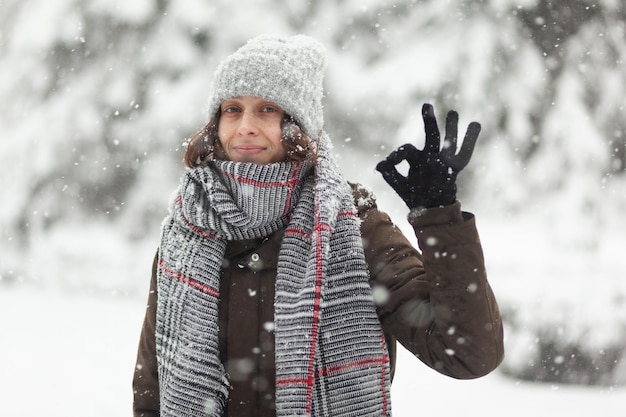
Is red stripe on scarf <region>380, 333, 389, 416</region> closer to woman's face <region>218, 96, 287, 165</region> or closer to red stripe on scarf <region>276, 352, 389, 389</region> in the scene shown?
red stripe on scarf <region>276, 352, 389, 389</region>

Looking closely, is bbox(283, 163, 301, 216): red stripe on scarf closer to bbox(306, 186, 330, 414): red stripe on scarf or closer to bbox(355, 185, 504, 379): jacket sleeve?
bbox(306, 186, 330, 414): red stripe on scarf

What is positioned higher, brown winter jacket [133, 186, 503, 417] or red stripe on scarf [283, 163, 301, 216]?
red stripe on scarf [283, 163, 301, 216]

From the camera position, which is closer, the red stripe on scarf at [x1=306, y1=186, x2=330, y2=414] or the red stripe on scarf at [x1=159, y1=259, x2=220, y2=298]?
the red stripe on scarf at [x1=306, y1=186, x2=330, y2=414]

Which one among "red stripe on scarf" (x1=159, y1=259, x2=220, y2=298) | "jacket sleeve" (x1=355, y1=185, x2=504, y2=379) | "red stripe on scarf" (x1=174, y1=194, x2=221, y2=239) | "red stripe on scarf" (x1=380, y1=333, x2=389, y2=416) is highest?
"red stripe on scarf" (x1=174, y1=194, x2=221, y2=239)

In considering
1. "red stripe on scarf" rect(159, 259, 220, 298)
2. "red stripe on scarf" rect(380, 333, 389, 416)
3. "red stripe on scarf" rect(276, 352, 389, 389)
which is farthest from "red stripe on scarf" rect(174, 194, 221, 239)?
"red stripe on scarf" rect(380, 333, 389, 416)

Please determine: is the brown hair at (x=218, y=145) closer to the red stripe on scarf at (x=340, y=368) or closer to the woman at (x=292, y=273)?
the woman at (x=292, y=273)

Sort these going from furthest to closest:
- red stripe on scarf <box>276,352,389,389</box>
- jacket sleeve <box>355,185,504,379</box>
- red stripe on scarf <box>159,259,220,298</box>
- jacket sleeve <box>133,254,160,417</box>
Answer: jacket sleeve <box>133,254,160,417</box>
red stripe on scarf <box>159,259,220,298</box>
red stripe on scarf <box>276,352,389,389</box>
jacket sleeve <box>355,185,504,379</box>

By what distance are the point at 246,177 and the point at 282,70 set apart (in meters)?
0.37

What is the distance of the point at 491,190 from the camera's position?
20.6 ft

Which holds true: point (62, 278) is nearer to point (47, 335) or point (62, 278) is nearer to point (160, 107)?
point (47, 335)

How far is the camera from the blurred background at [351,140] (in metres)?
5.84

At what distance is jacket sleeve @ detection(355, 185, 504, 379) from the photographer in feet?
5.15

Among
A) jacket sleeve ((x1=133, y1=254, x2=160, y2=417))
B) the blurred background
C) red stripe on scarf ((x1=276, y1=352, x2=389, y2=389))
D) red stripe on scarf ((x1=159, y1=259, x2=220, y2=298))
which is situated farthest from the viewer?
the blurred background

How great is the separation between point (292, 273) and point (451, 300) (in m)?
0.49
